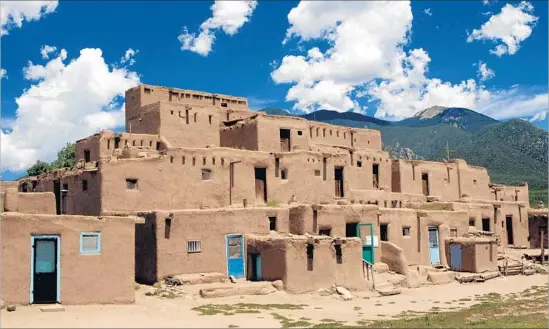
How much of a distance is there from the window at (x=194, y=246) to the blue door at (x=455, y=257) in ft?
56.0

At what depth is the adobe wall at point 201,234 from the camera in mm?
28703

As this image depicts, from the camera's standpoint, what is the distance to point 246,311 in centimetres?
2395

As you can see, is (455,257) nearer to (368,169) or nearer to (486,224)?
(486,224)

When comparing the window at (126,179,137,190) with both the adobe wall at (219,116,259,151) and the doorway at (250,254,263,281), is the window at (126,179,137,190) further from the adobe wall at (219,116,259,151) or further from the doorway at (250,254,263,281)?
the adobe wall at (219,116,259,151)

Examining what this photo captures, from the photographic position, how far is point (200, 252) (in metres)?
29.7

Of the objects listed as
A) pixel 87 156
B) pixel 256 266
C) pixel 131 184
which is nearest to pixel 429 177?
pixel 256 266

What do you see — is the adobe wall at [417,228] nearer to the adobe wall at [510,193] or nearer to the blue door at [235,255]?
the blue door at [235,255]

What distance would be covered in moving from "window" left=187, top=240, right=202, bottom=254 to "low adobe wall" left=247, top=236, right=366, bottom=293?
2.57 meters

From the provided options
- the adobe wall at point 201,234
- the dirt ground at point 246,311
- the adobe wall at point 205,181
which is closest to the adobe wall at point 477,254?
the dirt ground at point 246,311

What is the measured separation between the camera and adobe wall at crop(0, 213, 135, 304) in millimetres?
21375

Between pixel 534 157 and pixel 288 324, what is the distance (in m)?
133

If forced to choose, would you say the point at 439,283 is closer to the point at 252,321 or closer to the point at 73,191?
the point at 252,321

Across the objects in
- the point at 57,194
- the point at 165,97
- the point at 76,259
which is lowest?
the point at 76,259

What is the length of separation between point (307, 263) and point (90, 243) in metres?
10.1
